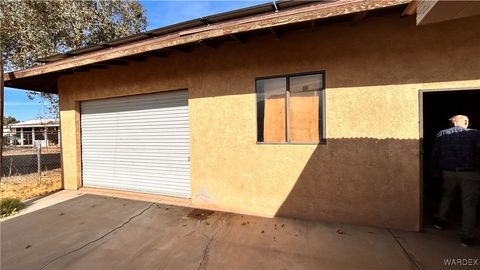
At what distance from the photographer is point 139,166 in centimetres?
705

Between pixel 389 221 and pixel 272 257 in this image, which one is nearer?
pixel 272 257

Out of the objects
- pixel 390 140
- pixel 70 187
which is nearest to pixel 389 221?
pixel 390 140

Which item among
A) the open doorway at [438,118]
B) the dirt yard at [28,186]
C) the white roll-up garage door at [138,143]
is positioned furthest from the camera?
the dirt yard at [28,186]

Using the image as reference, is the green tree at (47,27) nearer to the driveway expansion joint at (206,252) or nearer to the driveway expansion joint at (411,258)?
the driveway expansion joint at (206,252)

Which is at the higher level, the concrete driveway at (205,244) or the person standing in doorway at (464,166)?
the person standing in doorway at (464,166)

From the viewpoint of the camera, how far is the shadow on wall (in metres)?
4.33

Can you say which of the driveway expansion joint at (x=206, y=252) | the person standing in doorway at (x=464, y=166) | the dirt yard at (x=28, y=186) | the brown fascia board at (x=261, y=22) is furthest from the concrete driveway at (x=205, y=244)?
the brown fascia board at (x=261, y=22)

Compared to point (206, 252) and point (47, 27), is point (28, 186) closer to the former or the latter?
point (47, 27)

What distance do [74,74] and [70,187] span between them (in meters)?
3.27

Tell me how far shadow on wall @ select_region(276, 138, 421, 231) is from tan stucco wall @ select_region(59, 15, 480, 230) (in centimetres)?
2

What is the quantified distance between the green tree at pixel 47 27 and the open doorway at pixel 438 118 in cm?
1361

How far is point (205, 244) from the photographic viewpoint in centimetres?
406

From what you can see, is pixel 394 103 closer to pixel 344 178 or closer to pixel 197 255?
pixel 344 178

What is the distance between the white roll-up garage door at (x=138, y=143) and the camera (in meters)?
6.40
